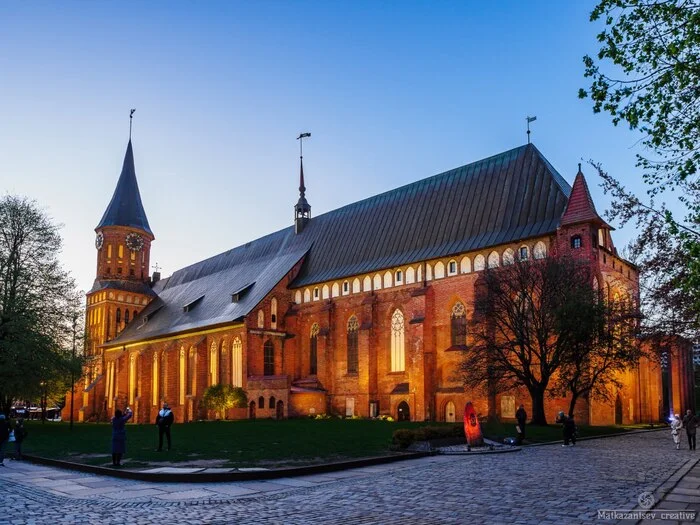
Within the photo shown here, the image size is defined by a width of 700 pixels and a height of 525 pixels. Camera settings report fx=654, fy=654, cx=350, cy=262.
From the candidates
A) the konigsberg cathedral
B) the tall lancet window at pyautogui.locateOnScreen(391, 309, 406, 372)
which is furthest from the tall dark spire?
the tall lancet window at pyautogui.locateOnScreen(391, 309, 406, 372)

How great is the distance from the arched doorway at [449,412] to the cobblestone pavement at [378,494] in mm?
21327

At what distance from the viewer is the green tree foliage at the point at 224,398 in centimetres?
4747

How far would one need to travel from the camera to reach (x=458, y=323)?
132 feet

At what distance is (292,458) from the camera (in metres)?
→ 17.9

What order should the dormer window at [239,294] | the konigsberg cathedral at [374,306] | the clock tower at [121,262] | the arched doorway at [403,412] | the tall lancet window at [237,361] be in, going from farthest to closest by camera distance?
the clock tower at [121,262] < the dormer window at [239,294] < the tall lancet window at [237,361] < the arched doorway at [403,412] < the konigsberg cathedral at [374,306]

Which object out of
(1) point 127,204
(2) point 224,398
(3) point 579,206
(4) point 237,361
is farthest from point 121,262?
(3) point 579,206

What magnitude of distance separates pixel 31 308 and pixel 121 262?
3773cm

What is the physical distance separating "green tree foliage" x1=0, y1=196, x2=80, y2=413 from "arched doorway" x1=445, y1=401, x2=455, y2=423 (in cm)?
2205

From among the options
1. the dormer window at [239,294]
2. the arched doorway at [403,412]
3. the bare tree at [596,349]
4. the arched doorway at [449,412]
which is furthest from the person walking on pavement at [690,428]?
the dormer window at [239,294]

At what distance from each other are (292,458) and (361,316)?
28.2 m

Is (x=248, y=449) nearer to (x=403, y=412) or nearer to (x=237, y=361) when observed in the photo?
(x=403, y=412)

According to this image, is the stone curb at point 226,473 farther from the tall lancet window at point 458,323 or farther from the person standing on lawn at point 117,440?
the tall lancet window at point 458,323

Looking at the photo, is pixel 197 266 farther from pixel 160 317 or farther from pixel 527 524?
pixel 527 524

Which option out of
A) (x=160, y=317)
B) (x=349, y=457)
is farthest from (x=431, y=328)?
(x=160, y=317)
